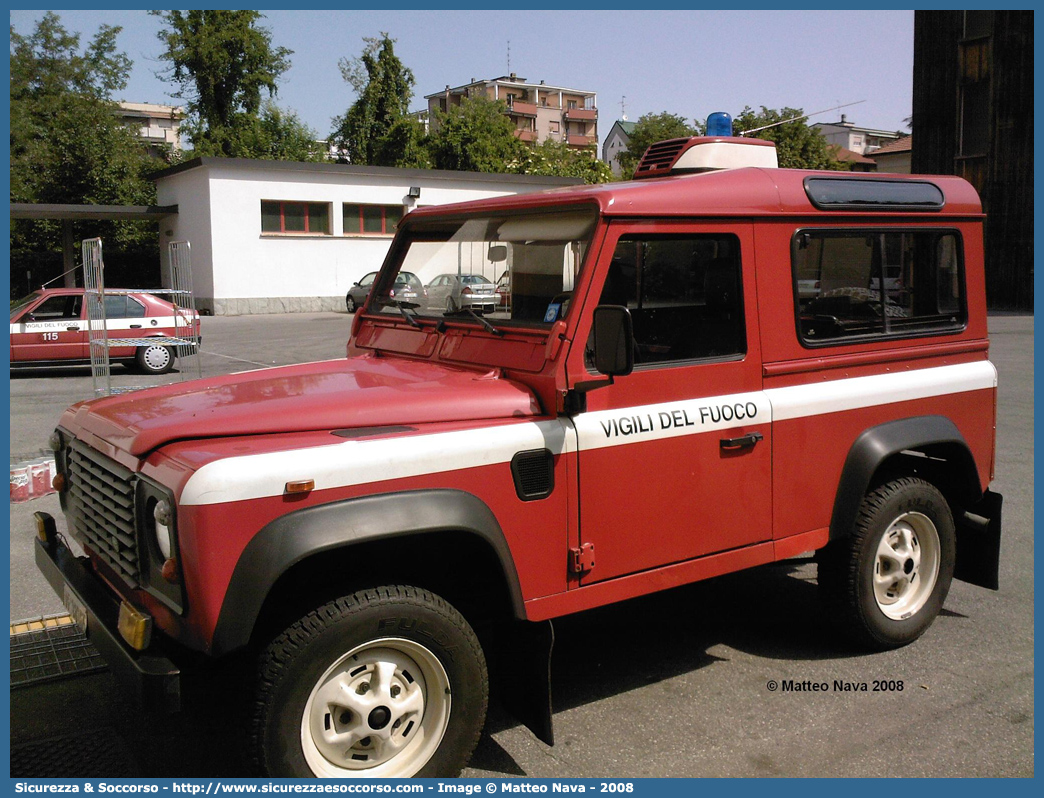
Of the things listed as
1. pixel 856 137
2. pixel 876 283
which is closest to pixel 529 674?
pixel 876 283

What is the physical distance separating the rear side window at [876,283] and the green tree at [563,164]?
129 ft

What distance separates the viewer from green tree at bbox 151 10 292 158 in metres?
46.8

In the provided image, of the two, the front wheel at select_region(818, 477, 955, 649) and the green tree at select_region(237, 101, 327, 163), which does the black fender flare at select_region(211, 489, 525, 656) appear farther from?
the green tree at select_region(237, 101, 327, 163)

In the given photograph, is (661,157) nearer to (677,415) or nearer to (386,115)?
(677,415)

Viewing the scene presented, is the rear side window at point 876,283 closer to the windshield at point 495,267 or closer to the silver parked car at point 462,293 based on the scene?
the windshield at point 495,267

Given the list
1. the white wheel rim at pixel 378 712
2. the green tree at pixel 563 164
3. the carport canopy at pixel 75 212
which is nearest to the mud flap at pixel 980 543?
the white wheel rim at pixel 378 712

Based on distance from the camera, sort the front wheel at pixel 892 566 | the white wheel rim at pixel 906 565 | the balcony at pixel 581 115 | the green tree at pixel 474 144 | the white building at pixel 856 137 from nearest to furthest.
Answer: the front wheel at pixel 892 566 < the white wheel rim at pixel 906 565 < the green tree at pixel 474 144 < the white building at pixel 856 137 < the balcony at pixel 581 115

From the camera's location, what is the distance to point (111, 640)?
3.20m

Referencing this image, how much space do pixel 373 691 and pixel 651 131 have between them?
64667mm

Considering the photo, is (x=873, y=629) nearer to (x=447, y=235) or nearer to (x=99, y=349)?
(x=447, y=235)

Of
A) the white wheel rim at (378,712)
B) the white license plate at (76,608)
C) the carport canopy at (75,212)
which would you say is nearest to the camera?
the white wheel rim at (378,712)

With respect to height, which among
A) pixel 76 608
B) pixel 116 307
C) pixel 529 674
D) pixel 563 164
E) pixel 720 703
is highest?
pixel 563 164

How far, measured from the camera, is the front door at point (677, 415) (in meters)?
3.77
